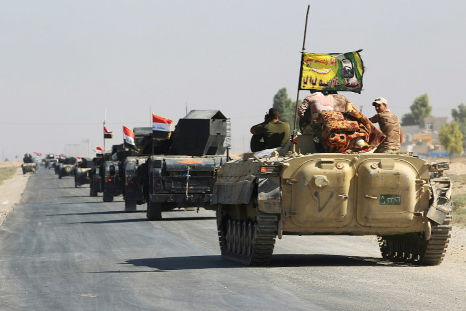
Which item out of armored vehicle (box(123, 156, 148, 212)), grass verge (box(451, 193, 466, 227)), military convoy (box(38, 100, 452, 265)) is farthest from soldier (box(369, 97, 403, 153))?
armored vehicle (box(123, 156, 148, 212))

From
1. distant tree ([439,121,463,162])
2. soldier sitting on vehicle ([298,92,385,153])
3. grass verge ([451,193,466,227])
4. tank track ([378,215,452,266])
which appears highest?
soldier sitting on vehicle ([298,92,385,153])

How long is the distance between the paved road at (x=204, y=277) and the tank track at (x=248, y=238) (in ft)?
0.76

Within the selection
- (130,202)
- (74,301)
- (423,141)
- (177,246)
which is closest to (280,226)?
(74,301)

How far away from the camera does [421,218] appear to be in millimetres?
13875

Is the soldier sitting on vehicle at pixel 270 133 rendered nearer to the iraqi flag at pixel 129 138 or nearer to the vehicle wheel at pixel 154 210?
the vehicle wheel at pixel 154 210

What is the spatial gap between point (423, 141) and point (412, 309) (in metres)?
185

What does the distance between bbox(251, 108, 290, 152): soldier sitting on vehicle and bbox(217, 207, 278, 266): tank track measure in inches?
52.9

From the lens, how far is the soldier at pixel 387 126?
48.4ft

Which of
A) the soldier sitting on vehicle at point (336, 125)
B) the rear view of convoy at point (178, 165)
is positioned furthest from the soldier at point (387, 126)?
the rear view of convoy at point (178, 165)

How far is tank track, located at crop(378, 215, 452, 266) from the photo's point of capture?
1398 centimetres

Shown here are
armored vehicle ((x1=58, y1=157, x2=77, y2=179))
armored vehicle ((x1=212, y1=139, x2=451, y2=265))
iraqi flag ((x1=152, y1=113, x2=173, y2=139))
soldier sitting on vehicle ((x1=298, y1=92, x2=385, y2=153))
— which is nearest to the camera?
armored vehicle ((x1=212, y1=139, x2=451, y2=265))

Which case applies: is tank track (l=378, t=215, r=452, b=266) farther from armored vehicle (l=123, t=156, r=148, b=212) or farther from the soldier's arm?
armored vehicle (l=123, t=156, r=148, b=212)

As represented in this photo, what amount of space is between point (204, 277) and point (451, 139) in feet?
461

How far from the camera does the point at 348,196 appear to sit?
1371cm
